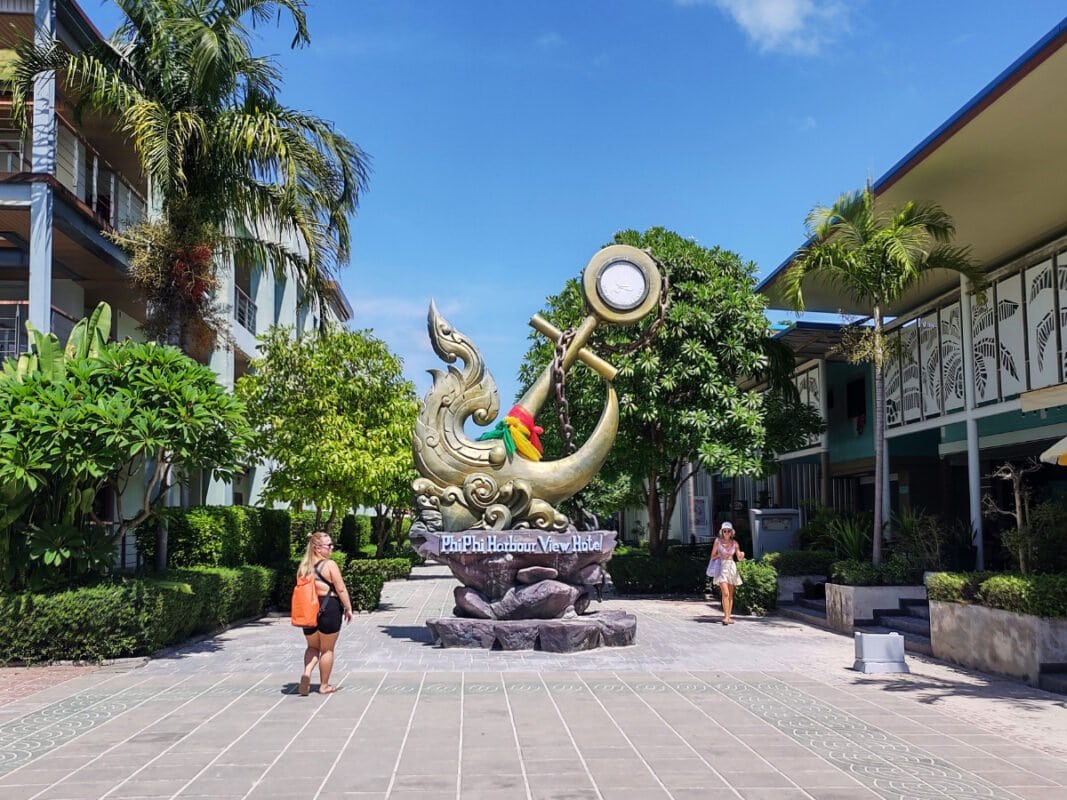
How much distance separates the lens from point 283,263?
53.9 feet

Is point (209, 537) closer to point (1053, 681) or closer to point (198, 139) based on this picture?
point (198, 139)

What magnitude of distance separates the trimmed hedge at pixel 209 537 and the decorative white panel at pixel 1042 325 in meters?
13.9

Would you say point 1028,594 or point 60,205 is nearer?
point 1028,594

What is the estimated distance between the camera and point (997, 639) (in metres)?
10.2

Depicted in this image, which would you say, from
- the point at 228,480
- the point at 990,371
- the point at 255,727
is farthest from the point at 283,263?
the point at 990,371

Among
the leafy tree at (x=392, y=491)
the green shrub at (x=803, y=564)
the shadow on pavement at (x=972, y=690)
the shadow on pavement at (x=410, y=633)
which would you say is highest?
the leafy tree at (x=392, y=491)

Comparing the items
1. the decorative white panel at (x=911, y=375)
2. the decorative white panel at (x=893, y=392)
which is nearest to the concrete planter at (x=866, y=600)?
the decorative white panel at (x=911, y=375)

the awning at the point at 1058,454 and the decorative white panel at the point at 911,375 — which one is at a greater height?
the decorative white panel at the point at 911,375

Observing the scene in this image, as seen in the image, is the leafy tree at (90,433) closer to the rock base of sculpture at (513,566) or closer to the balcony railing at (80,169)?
the rock base of sculpture at (513,566)

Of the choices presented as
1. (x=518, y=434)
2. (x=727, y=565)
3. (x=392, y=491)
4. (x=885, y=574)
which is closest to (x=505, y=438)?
(x=518, y=434)

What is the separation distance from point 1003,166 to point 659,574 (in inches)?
443

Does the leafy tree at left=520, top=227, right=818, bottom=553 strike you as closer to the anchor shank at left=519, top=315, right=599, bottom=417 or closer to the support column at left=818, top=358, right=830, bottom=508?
the anchor shank at left=519, top=315, right=599, bottom=417

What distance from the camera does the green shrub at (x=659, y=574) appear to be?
2117 cm

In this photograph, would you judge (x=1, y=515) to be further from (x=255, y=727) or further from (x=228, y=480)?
(x=255, y=727)
